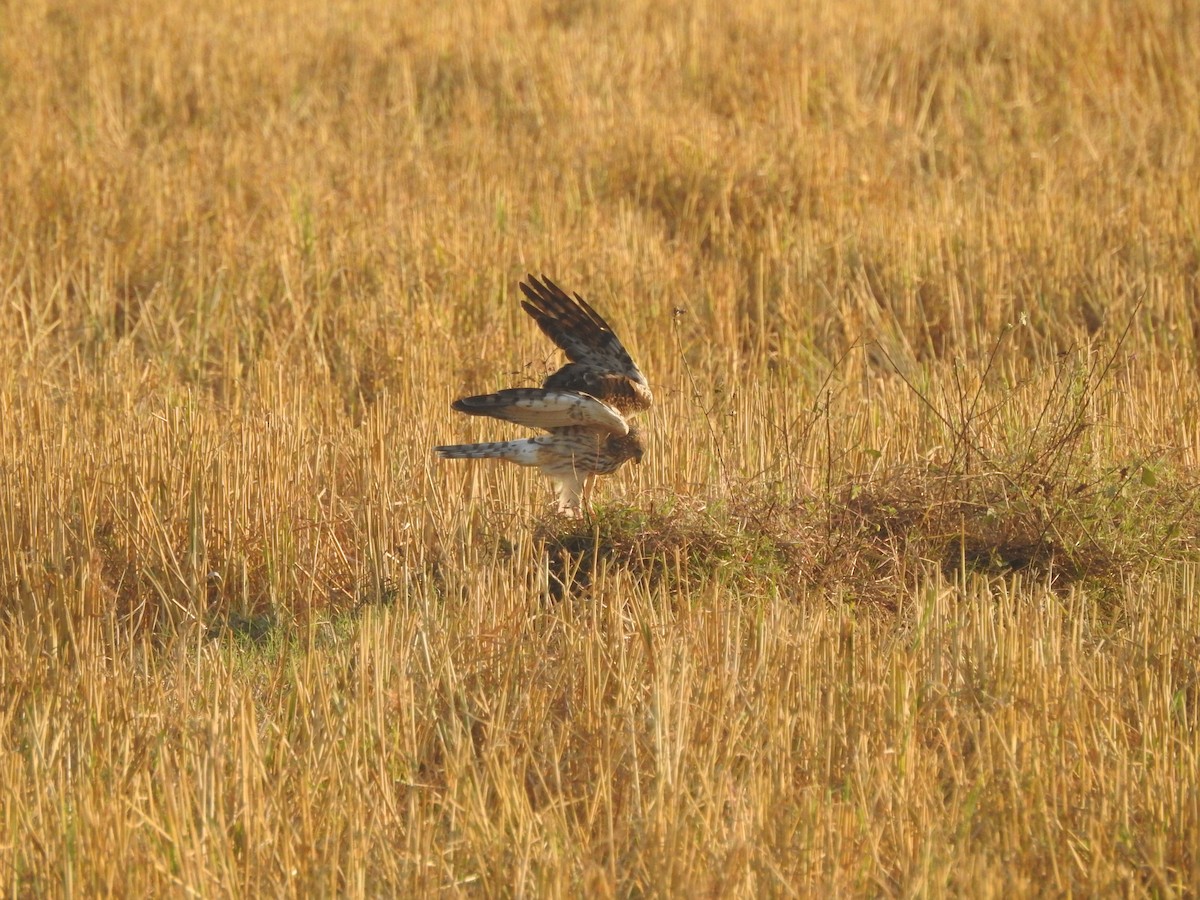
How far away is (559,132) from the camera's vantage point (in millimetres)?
9984

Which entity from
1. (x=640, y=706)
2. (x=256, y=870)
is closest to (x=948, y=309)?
Answer: (x=640, y=706)

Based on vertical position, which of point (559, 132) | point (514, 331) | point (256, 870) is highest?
point (559, 132)

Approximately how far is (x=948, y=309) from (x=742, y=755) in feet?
14.9

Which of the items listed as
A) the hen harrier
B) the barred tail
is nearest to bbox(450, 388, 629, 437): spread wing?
the hen harrier

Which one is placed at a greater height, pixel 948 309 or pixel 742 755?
pixel 948 309

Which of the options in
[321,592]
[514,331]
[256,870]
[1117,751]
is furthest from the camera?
[514,331]

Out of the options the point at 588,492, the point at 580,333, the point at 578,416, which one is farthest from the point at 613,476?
the point at 578,416

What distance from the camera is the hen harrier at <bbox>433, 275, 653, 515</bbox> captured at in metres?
5.29

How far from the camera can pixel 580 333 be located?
18.1 ft

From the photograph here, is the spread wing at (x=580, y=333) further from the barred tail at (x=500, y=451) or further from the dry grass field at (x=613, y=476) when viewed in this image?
the barred tail at (x=500, y=451)

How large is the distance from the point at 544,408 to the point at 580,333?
0.48 meters

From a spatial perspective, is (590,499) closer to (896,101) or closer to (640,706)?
(640,706)

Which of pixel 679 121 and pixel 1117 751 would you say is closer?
pixel 1117 751

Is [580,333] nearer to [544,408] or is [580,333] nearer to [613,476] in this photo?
[544,408]
